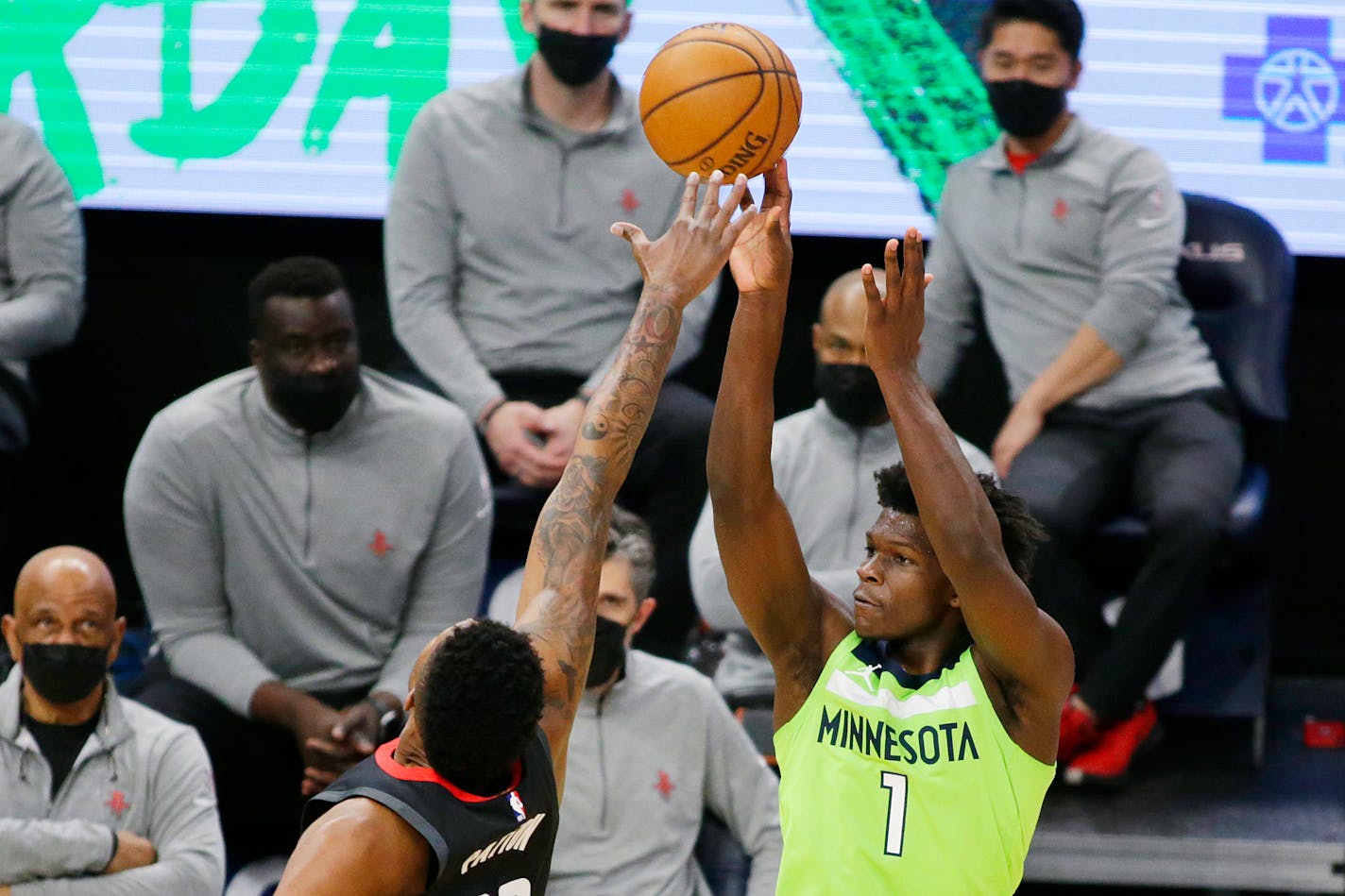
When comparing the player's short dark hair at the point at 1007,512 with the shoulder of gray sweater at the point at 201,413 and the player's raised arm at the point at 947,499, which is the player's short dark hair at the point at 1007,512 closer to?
the player's raised arm at the point at 947,499

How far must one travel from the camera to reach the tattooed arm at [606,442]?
2939 millimetres

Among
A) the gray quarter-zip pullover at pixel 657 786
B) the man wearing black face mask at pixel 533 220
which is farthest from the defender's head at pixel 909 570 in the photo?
the man wearing black face mask at pixel 533 220

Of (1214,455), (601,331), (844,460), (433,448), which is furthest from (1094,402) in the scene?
(433,448)

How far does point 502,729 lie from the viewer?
2.53m

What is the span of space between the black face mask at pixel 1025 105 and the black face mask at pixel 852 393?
36.4 inches

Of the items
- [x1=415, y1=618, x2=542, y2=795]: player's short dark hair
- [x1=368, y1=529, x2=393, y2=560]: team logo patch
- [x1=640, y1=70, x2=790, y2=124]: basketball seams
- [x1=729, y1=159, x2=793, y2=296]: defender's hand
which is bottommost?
[x1=368, y1=529, x2=393, y2=560]: team logo patch

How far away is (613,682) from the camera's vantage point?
4.45m

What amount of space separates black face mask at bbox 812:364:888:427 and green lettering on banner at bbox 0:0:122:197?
236 centimetres

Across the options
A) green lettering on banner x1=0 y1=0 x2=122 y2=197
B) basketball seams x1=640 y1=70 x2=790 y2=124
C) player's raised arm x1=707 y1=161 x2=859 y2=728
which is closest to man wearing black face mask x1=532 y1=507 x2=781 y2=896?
basketball seams x1=640 y1=70 x2=790 y2=124

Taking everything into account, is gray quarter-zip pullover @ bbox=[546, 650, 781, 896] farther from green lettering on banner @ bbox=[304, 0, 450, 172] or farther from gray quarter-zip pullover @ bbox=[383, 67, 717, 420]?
green lettering on banner @ bbox=[304, 0, 450, 172]

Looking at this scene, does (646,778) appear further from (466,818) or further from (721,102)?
(466,818)

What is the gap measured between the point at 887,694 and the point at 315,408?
90.7 inches

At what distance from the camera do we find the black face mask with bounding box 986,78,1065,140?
5.27 m

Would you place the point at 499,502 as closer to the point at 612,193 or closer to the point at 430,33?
the point at 612,193
